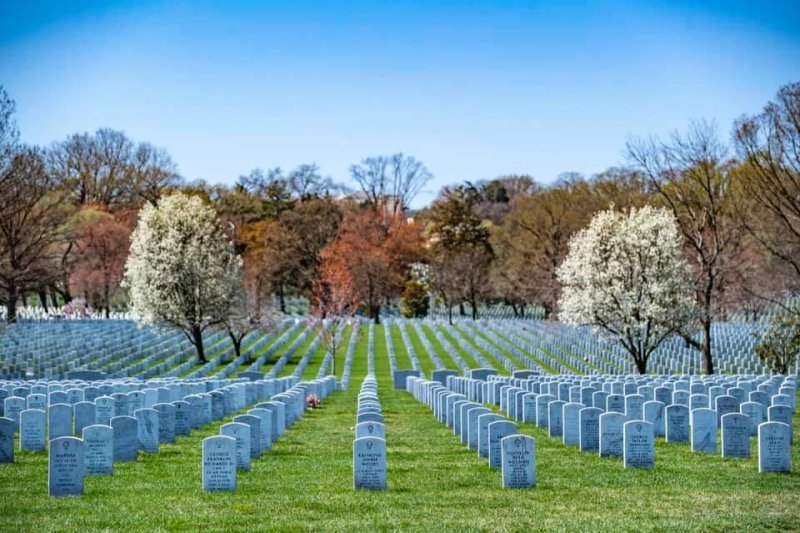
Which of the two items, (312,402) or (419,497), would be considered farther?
(312,402)

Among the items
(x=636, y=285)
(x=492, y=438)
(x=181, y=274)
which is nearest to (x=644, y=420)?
(x=492, y=438)

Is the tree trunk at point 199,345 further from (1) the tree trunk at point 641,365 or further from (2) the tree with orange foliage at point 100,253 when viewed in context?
(2) the tree with orange foliage at point 100,253

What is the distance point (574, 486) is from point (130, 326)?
52807mm

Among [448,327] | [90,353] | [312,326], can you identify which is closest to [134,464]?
[90,353]

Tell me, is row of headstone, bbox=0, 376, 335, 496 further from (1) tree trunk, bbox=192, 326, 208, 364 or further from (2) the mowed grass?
(1) tree trunk, bbox=192, 326, 208, 364

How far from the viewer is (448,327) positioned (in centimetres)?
7012

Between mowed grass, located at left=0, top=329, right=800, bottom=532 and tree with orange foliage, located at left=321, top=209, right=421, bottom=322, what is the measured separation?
5070cm

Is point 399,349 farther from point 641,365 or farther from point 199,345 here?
point 641,365

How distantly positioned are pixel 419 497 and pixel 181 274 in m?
40.2

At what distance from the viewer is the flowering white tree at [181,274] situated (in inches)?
2030

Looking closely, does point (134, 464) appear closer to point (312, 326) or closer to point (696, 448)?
point (696, 448)

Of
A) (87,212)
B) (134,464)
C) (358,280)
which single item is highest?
(87,212)

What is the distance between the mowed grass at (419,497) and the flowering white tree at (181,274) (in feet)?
109

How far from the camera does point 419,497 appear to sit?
13.6 metres
